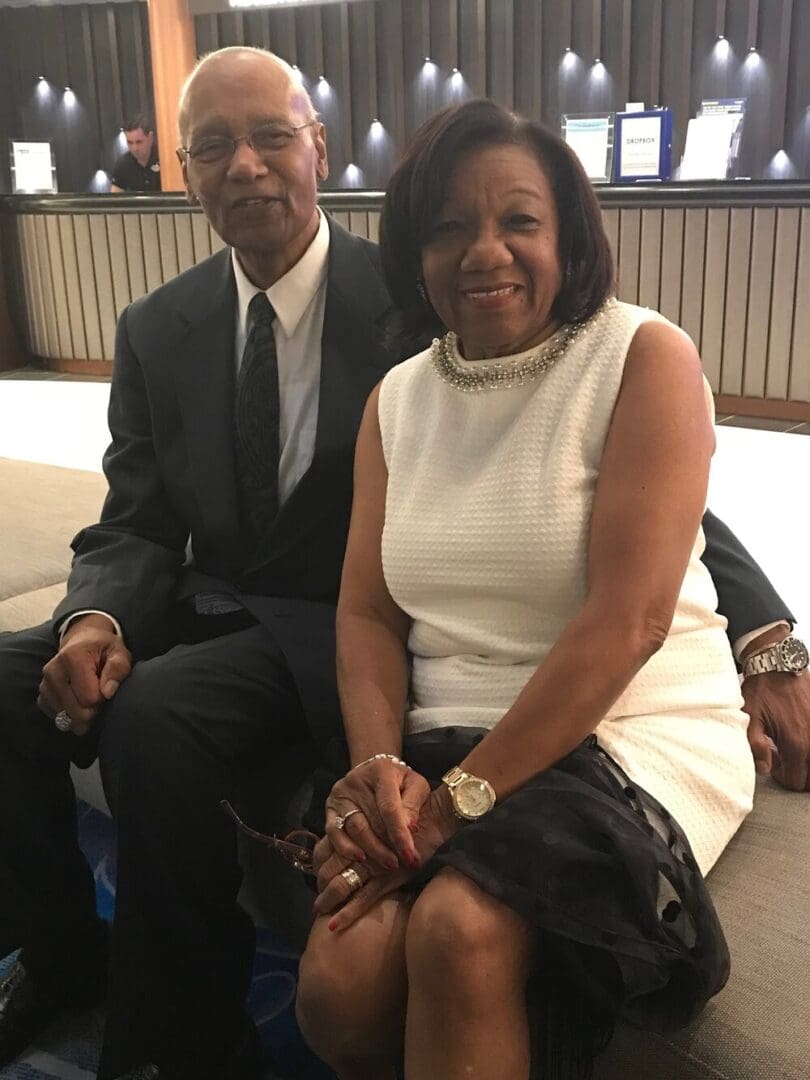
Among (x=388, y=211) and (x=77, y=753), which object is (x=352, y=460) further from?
(x=77, y=753)

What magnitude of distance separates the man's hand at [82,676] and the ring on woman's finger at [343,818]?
0.53 meters

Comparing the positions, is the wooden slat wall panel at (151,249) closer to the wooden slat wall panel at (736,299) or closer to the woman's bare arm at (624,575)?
the wooden slat wall panel at (736,299)

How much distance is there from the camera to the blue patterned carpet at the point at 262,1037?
1.63 meters

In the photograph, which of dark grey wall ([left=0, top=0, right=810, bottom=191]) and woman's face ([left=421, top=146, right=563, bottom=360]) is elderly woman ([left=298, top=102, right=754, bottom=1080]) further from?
dark grey wall ([left=0, top=0, right=810, bottom=191])

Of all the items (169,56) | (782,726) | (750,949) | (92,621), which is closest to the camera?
(750,949)

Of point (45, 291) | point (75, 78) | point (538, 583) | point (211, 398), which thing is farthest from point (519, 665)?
point (75, 78)

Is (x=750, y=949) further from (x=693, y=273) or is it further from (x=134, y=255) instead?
(x=134, y=255)

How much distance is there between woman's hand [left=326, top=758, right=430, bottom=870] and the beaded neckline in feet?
1.56

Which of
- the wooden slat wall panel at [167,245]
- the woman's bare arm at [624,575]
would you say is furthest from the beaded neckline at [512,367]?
the wooden slat wall panel at [167,245]

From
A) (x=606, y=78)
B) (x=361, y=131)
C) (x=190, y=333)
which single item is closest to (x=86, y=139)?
(x=361, y=131)

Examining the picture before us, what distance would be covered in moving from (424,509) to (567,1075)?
65 cm

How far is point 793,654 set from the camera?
147 centimetres

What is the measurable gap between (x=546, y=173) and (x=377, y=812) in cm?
77

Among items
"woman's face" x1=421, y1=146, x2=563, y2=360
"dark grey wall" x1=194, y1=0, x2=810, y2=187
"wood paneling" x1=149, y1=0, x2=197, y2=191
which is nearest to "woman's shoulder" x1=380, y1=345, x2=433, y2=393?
"woman's face" x1=421, y1=146, x2=563, y2=360
